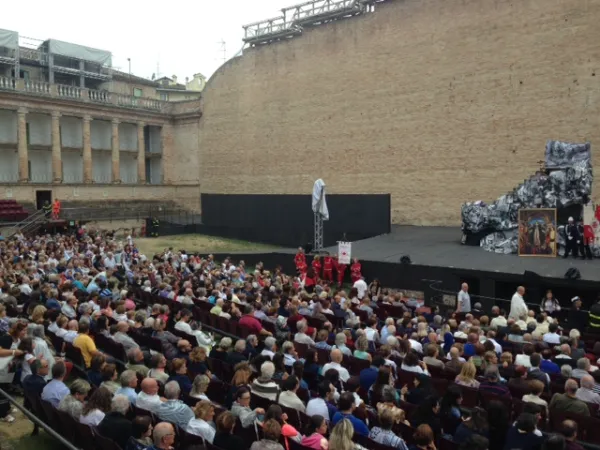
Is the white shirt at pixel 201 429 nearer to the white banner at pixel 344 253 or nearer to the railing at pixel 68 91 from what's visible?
the white banner at pixel 344 253

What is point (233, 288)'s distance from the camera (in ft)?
45.2

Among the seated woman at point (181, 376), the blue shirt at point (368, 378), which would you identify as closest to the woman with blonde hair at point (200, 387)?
the seated woman at point (181, 376)

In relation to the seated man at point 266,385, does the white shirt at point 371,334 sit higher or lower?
lower

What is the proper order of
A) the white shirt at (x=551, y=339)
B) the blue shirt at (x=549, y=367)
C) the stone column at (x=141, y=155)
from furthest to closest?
the stone column at (x=141, y=155), the white shirt at (x=551, y=339), the blue shirt at (x=549, y=367)

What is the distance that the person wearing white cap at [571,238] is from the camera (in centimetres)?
1681

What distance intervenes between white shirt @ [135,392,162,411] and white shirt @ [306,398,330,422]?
1.65 m

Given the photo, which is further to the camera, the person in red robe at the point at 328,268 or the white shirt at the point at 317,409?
the person in red robe at the point at 328,268

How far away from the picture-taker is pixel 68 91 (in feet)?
115

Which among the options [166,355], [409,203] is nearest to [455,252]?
[409,203]

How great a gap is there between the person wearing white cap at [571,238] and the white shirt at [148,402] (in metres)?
15.0

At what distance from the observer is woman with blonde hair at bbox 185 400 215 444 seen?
17.2ft

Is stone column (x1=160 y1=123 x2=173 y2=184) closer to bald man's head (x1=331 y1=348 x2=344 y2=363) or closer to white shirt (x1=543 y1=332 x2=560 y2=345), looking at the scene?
white shirt (x1=543 y1=332 x2=560 y2=345)

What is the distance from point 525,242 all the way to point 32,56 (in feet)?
125

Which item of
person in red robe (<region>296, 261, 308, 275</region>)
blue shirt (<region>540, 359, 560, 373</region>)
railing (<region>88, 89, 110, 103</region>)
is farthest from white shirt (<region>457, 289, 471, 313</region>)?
railing (<region>88, 89, 110, 103</region>)
